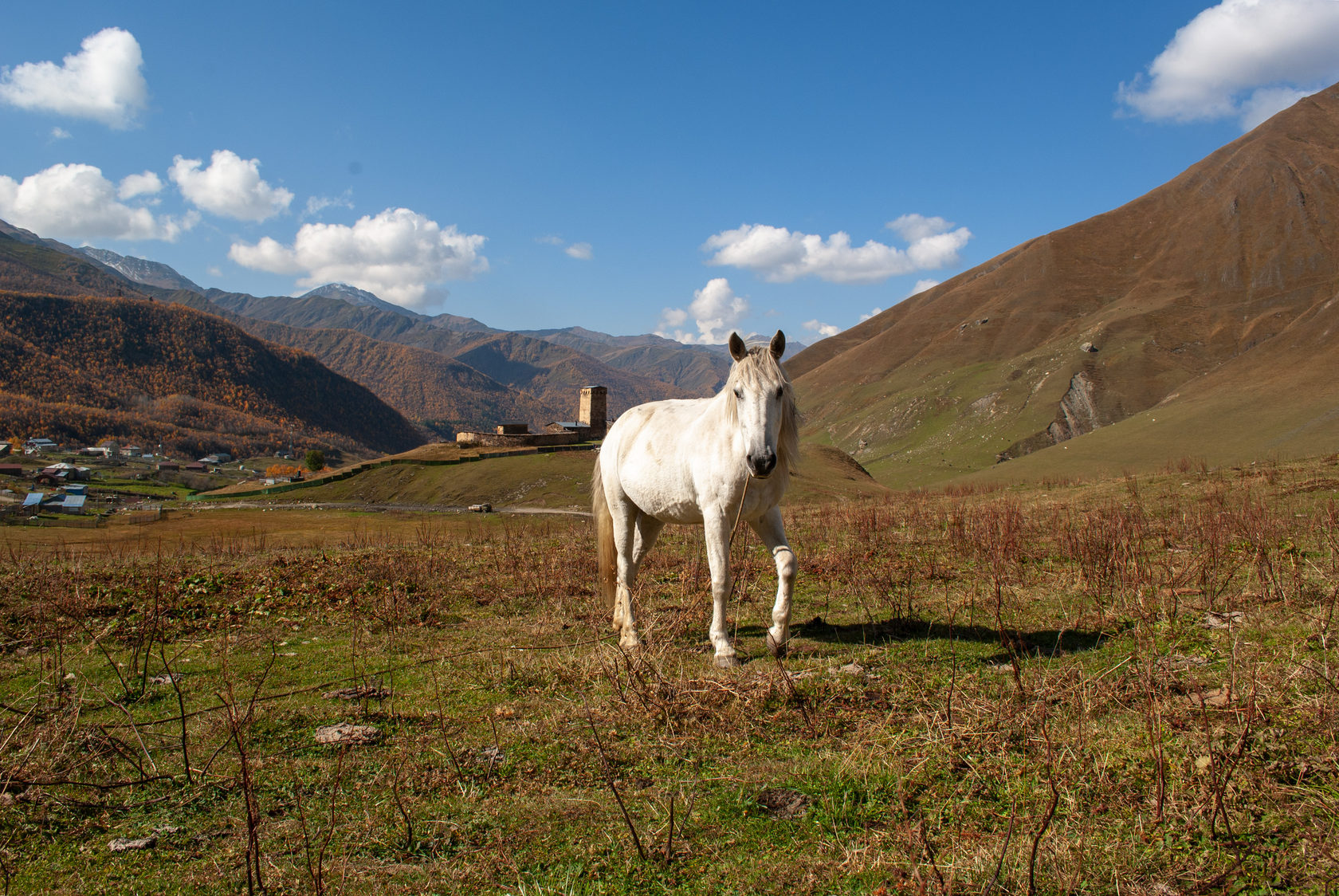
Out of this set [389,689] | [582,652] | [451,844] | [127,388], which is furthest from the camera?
[127,388]

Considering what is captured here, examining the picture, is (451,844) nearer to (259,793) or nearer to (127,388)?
(259,793)

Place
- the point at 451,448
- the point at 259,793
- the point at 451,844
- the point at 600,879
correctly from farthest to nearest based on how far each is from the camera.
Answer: the point at 451,448 → the point at 259,793 → the point at 451,844 → the point at 600,879

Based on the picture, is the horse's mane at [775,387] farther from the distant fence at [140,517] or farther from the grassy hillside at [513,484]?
the distant fence at [140,517]

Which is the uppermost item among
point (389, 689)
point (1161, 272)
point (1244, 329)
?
point (1161, 272)

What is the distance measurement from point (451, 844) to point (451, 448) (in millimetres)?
69582

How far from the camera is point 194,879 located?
2963mm

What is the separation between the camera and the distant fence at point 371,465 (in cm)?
6175

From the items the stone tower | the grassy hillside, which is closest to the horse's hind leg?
the grassy hillside

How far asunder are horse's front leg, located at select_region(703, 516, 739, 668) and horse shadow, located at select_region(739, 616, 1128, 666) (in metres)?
0.98

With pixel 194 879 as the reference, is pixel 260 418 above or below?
above

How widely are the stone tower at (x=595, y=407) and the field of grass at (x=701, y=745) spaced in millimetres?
72035

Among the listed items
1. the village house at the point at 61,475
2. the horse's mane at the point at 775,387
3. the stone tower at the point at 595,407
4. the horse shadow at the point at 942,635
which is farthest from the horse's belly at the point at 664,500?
the village house at the point at 61,475

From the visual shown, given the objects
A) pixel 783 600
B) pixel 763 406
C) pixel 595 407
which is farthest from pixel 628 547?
pixel 595 407

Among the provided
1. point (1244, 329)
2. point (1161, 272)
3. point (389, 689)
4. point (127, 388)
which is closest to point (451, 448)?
point (389, 689)
